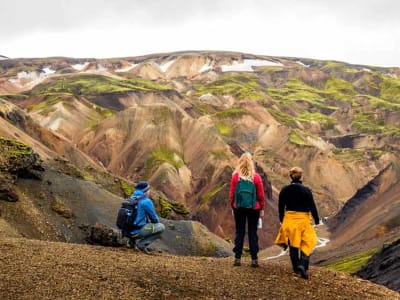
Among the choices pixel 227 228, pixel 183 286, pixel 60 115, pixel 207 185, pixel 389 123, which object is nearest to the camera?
pixel 183 286

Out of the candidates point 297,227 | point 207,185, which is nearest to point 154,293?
point 297,227

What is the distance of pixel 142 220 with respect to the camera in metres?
14.8

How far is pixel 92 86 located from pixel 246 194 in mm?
160624

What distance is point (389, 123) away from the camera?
646 feet

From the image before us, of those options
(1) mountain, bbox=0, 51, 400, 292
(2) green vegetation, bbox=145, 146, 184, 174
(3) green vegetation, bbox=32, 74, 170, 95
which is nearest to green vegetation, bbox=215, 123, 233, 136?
(1) mountain, bbox=0, 51, 400, 292

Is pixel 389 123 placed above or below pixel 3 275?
below

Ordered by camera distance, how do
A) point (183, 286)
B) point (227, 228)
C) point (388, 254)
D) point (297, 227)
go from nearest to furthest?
point (183, 286) < point (297, 227) < point (388, 254) < point (227, 228)

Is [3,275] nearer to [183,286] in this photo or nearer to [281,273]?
[183,286]

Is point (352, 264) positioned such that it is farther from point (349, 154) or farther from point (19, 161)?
point (349, 154)

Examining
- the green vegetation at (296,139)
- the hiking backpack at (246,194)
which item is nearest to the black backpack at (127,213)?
the hiking backpack at (246,194)

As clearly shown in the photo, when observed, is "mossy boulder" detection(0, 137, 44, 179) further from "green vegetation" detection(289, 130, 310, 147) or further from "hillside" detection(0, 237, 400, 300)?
"green vegetation" detection(289, 130, 310, 147)

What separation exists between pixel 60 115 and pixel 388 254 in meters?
94.2

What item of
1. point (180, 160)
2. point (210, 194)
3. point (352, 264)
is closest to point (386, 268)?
point (352, 264)

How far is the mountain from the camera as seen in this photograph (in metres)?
31.5
